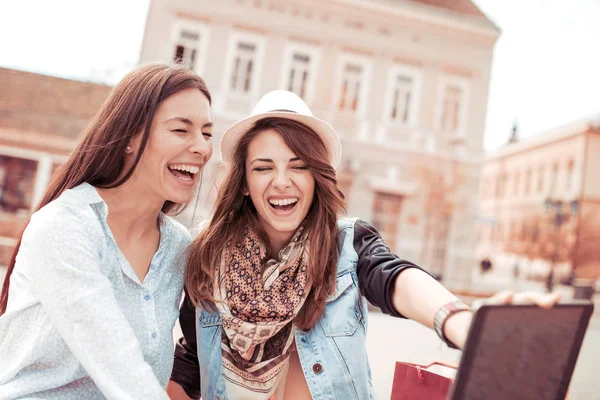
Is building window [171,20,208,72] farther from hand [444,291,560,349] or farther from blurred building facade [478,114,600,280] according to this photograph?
hand [444,291,560,349]

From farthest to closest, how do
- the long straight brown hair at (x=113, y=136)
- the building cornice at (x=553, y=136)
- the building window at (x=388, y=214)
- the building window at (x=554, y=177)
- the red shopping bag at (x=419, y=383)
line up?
1. the building window at (x=554, y=177)
2. the building cornice at (x=553, y=136)
3. the building window at (x=388, y=214)
4. the long straight brown hair at (x=113, y=136)
5. the red shopping bag at (x=419, y=383)

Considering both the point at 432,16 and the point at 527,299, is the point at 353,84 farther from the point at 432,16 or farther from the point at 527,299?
the point at 527,299

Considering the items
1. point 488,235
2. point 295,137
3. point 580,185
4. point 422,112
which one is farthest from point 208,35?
point 488,235

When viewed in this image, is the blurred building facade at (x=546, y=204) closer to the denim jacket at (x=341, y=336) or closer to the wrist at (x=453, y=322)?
the denim jacket at (x=341, y=336)

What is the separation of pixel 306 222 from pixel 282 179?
258 mm

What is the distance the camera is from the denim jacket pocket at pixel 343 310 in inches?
82.3

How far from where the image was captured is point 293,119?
90.3 inches

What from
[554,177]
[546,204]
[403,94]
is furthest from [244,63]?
[554,177]

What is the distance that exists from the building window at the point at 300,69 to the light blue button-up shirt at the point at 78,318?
51.0 feet

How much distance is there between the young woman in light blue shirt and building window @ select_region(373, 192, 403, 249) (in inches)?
590

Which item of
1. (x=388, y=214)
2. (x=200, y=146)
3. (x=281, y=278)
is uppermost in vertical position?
(x=388, y=214)

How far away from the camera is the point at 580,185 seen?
1180 inches

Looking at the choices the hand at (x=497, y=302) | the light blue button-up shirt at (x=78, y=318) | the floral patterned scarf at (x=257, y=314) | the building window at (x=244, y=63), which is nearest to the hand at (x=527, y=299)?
the hand at (x=497, y=302)

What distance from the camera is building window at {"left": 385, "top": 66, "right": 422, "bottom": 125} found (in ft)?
57.0
